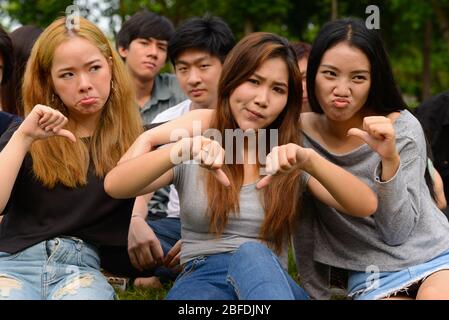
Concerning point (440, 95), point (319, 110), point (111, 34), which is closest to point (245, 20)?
point (111, 34)

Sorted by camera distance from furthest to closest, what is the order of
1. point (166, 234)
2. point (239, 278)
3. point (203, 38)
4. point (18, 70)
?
point (203, 38) → point (18, 70) → point (166, 234) → point (239, 278)

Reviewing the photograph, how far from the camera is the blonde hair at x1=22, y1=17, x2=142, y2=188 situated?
110 inches

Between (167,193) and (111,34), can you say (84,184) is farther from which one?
(111,34)

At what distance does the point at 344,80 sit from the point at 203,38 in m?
1.43

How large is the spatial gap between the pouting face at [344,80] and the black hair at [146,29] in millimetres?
2191

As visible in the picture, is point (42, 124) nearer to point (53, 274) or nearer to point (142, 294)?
point (53, 274)

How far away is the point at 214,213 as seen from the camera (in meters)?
2.70

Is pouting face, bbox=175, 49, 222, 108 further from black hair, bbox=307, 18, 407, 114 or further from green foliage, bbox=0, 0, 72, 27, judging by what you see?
green foliage, bbox=0, 0, 72, 27

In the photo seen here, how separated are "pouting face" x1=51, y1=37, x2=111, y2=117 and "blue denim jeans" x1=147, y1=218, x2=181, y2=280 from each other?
45.6 inches

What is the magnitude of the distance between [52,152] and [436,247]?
1.60 m

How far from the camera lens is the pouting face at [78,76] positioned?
2.82m

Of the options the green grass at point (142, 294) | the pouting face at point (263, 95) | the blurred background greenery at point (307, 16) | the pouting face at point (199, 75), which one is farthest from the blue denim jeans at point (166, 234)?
the blurred background greenery at point (307, 16)

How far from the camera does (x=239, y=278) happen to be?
2.44m

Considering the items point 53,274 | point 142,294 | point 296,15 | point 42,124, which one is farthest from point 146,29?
point 296,15
